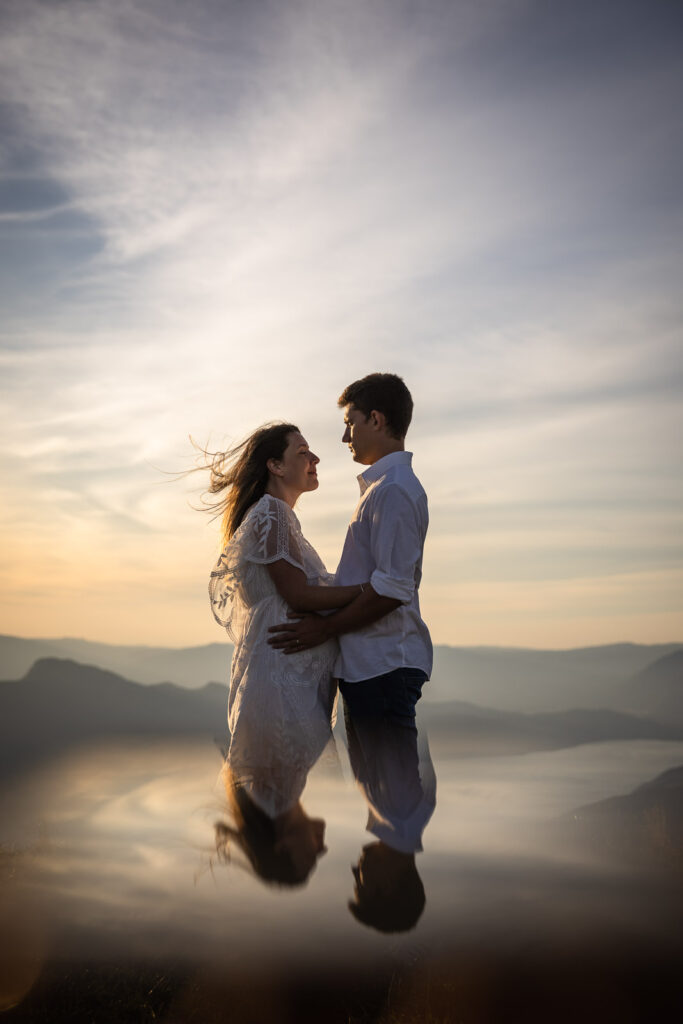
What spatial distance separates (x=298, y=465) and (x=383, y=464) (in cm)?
61

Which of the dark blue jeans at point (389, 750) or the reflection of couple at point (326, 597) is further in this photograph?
the reflection of couple at point (326, 597)

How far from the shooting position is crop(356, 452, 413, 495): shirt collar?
3.66 metres

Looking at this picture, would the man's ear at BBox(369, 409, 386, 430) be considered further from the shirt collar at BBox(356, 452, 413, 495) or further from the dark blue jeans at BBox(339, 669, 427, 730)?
the dark blue jeans at BBox(339, 669, 427, 730)

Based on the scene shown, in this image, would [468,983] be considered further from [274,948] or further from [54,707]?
[54,707]

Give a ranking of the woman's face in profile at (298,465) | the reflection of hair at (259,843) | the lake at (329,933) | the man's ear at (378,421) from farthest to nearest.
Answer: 1. the woman's face in profile at (298,465)
2. the man's ear at (378,421)
3. the reflection of hair at (259,843)
4. the lake at (329,933)

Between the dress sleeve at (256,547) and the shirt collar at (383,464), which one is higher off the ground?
the shirt collar at (383,464)

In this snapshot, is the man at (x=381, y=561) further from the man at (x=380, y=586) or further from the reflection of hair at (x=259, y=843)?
the reflection of hair at (x=259, y=843)

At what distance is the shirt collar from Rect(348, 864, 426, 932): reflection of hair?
2529 mm

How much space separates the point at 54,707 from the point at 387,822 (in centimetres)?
15502

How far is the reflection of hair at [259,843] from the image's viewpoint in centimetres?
132

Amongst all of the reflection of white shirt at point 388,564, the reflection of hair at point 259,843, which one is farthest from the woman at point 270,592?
the reflection of hair at point 259,843

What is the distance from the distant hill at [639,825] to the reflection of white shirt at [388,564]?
1.44m

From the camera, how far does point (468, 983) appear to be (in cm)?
110

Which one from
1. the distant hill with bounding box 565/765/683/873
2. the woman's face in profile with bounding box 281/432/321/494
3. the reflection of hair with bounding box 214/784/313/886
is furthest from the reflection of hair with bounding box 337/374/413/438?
the reflection of hair with bounding box 214/784/313/886
